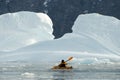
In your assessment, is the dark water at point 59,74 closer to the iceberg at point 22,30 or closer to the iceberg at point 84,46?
the iceberg at point 84,46

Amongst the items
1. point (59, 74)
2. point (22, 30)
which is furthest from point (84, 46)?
point (59, 74)

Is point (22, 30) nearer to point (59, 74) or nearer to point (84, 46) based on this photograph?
point (84, 46)

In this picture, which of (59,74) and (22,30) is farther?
(22,30)

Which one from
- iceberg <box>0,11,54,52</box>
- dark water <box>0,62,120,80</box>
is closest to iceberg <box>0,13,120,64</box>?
iceberg <box>0,11,54,52</box>

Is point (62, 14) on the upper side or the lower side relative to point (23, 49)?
upper

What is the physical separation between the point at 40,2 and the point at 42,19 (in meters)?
68.1

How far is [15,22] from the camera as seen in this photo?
261ft

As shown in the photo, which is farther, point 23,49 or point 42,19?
point 42,19

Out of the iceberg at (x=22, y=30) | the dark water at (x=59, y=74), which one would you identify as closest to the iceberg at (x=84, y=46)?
the iceberg at (x=22, y=30)

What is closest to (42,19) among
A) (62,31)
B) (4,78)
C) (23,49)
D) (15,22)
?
(15,22)

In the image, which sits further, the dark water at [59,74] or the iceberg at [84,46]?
the iceberg at [84,46]

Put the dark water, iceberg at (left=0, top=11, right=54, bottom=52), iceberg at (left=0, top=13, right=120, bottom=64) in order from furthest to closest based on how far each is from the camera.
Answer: iceberg at (left=0, top=11, right=54, bottom=52) → iceberg at (left=0, top=13, right=120, bottom=64) → the dark water

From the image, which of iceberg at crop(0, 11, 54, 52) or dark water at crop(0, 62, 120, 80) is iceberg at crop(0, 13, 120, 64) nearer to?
iceberg at crop(0, 11, 54, 52)

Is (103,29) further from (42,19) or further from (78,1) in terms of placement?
(78,1)
